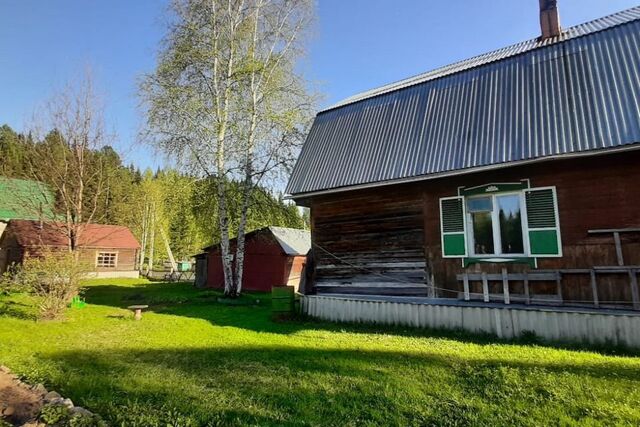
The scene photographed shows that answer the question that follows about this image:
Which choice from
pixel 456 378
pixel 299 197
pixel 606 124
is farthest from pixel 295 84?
pixel 456 378

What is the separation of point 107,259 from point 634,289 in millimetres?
36768

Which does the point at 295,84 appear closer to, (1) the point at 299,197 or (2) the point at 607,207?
(1) the point at 299,197

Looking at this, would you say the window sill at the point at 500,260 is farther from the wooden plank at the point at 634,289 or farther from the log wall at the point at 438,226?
the wooden plank at the point at 634,289

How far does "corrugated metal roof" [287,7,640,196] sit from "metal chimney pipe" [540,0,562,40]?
2.37ft

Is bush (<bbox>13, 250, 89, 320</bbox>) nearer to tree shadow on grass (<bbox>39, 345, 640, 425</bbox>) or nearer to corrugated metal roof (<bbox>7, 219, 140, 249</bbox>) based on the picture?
tree shadow on grass (<bbox>39, 345, 640, 425</bbox>)

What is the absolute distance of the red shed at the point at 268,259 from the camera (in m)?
23.1

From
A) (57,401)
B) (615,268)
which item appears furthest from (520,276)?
(57,401)

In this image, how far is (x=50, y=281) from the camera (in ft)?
37.3

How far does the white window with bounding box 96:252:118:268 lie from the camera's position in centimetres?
3322

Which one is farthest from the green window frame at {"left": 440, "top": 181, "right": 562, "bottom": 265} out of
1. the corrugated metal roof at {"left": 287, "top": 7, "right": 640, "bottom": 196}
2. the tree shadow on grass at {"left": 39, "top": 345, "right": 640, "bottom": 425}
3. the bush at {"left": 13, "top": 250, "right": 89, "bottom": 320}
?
the bush at {"left": 13, "top": 250, "right": 89, "bottom": 320}

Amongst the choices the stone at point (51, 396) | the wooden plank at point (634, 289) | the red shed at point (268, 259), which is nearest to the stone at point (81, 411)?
the stone at point (51, 396)

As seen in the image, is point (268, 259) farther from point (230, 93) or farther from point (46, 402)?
point (46, 402)

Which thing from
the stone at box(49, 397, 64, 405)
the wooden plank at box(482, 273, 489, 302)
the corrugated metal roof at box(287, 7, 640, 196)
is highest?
the corrugated metal roof at box(287, 7, 640, 196)

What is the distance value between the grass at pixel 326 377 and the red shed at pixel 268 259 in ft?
44.7
